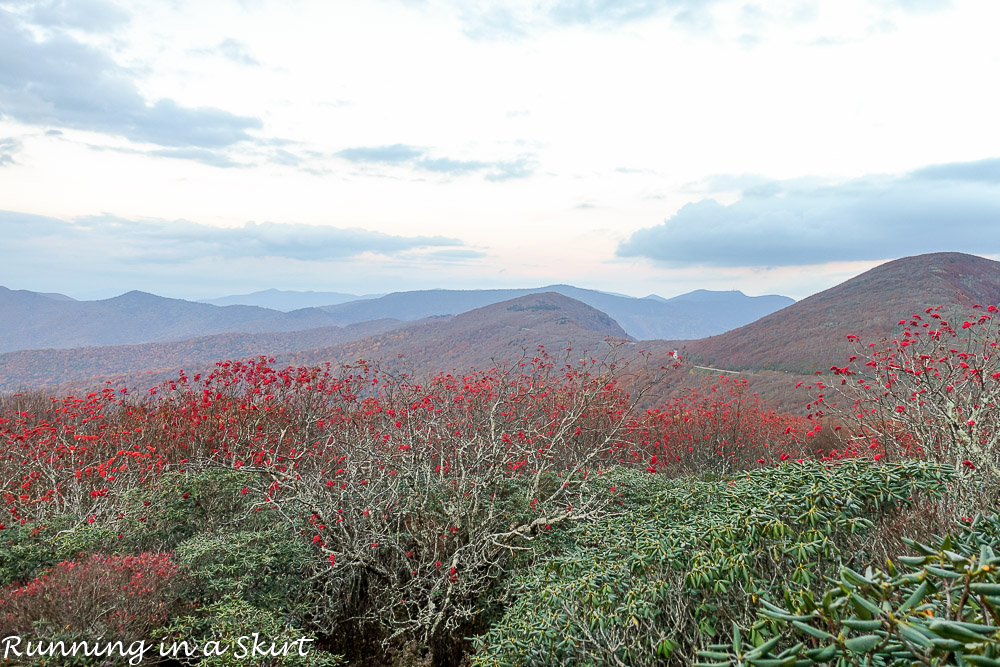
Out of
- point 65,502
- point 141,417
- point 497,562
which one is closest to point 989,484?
point 497,562

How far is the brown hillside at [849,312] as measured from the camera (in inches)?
1585

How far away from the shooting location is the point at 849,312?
47000 millimetres

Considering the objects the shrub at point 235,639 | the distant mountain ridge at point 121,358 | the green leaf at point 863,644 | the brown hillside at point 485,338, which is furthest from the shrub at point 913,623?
the distant mountain ridge at point 121,358

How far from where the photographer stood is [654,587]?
353 cm

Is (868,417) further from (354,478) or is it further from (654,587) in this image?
(354,478)

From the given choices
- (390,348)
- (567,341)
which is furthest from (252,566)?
(390,348)

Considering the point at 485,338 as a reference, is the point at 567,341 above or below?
below

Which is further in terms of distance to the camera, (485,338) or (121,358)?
(121,358)

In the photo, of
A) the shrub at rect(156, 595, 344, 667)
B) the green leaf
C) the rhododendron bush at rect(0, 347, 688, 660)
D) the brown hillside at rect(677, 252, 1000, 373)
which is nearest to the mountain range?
the brown hillside at rect(677, 252, 1000, 373)

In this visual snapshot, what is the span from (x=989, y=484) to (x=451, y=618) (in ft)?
17.7

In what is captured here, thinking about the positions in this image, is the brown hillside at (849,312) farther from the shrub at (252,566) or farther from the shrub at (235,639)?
the shrub at (235,639)

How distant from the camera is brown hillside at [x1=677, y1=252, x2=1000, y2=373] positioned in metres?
40.2

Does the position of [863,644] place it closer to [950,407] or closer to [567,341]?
[950,407]

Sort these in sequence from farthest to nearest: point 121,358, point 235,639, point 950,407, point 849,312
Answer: point 121,358 < point 849,312 < point 950,407 < point 235,639
